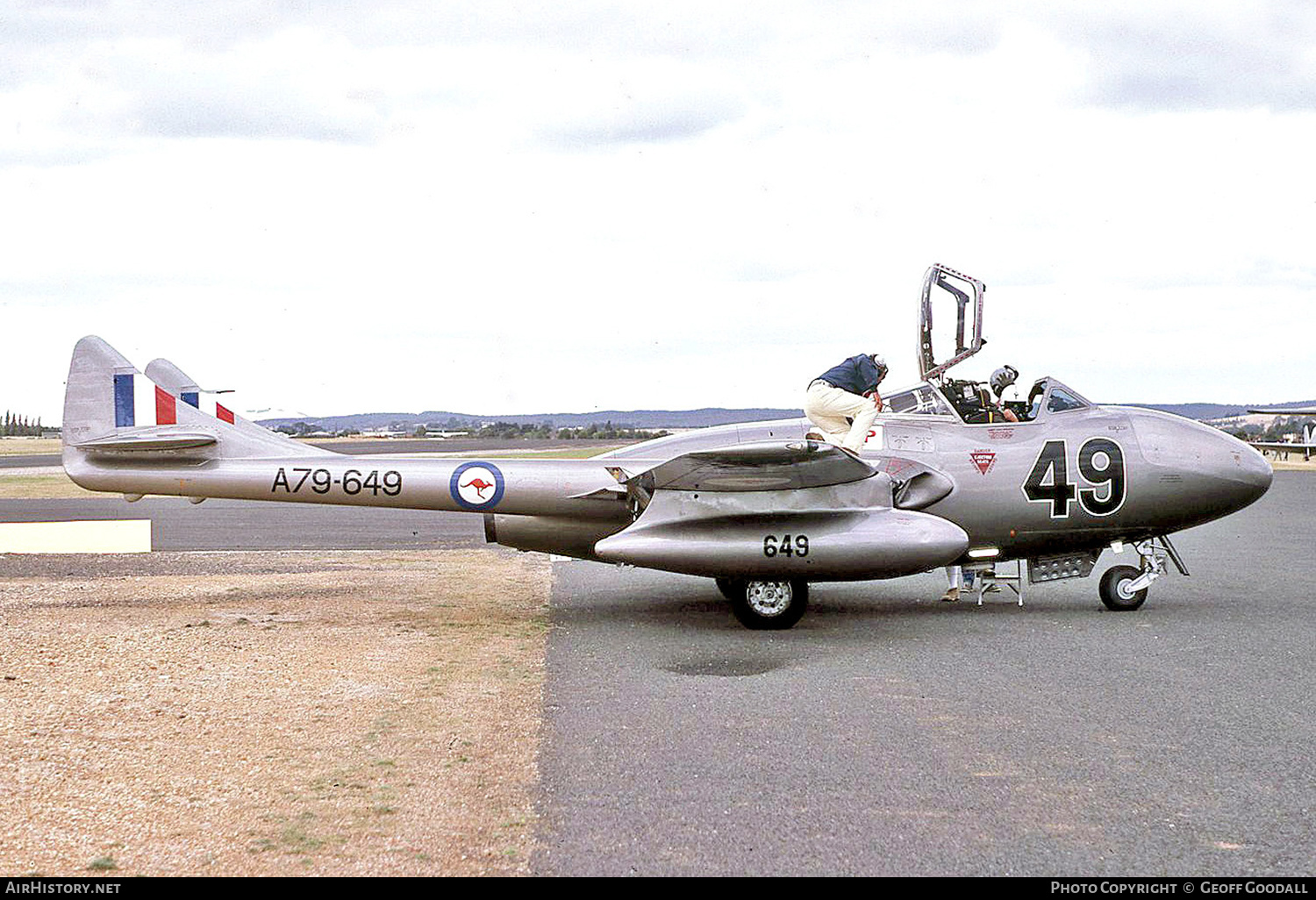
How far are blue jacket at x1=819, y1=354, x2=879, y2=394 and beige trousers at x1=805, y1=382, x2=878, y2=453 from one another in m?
0.06

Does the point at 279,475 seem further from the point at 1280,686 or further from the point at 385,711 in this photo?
the point at 1280,686

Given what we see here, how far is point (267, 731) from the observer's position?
7.41 metres

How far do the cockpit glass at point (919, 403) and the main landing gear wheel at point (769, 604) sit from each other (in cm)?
248

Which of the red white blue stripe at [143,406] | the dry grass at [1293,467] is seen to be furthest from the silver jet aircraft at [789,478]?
the dry grass at [1293,467]

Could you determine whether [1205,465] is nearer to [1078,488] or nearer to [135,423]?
[1078,488]

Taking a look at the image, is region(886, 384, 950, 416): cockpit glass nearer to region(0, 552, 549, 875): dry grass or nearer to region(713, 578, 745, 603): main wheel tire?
region(713, 578, 745, 603): main wheel tire

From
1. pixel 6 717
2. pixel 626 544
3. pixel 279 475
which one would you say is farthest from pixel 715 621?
pixel 6 717

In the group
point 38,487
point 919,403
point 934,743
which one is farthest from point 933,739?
point 38,487

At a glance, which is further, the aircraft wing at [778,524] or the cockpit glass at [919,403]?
the cockpit glass at [919,403]

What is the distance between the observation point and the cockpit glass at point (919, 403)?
12.8m

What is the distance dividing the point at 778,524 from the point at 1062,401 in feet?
12.5

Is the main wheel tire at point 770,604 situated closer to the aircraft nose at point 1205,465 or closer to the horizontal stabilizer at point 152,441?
the aircraft nose at point 1205,465

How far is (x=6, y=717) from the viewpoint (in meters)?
7.58

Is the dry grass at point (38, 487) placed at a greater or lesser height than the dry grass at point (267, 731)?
lesser
